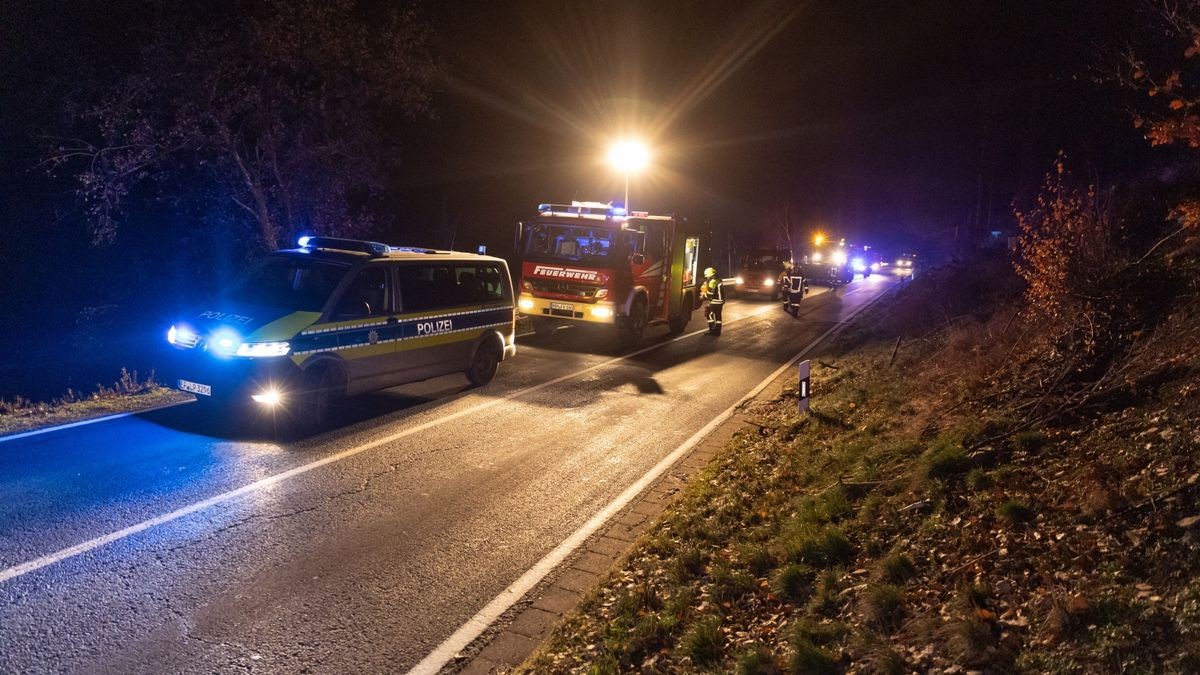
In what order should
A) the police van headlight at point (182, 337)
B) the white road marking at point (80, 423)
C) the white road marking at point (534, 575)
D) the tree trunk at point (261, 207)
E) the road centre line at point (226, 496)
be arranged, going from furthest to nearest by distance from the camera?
the tree trunk at point (261, 207), the police van headlight at point (182, 337), the white road marking at point (80, 423), the road centre line at point (226, 496), the white road marking at point (534, 575)

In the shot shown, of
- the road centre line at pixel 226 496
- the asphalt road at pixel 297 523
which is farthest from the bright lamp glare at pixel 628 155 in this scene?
the asphalt road at pixel 297 523

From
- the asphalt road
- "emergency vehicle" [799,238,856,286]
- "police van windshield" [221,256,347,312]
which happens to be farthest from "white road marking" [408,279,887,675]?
A: "emergency vehicle" [799,238,856,286]

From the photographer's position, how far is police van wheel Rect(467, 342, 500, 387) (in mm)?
11906

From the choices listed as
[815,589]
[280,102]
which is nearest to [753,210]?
[280,102]

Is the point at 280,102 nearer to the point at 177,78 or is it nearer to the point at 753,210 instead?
the point at 177,78

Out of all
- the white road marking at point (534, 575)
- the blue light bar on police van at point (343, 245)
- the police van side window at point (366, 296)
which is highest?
the blue light bar on police van at point (343, 245)

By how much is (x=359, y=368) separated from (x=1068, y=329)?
7.95 m

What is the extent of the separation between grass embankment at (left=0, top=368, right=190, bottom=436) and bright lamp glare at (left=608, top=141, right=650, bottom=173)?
1738cm

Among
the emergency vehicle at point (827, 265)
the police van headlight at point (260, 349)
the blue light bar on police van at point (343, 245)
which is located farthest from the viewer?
the emergency vehicle at point (827, 265)

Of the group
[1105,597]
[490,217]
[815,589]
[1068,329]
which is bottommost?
[815,589]

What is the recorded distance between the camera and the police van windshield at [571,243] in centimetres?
1666

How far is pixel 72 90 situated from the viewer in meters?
15.6

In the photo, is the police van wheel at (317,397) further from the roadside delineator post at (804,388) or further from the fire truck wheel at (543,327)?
the fire truck wheel at (543,327)

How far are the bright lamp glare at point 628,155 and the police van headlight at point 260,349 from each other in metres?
18.3
